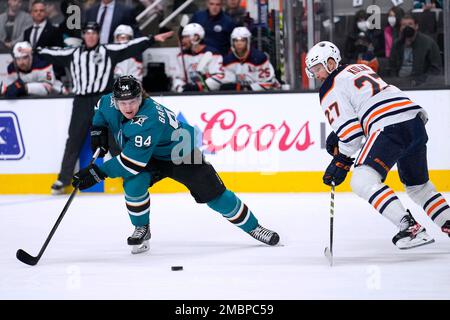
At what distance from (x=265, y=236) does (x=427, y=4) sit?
10.5 feet

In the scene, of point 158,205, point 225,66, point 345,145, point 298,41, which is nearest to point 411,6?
point 298,41

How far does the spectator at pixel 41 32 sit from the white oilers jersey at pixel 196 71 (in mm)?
1142

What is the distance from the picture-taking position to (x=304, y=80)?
740cm

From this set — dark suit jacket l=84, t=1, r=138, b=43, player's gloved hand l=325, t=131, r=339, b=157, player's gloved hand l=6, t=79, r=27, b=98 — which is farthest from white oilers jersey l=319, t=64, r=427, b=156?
player's gloved hand l=6, t=79, r=27, b=98

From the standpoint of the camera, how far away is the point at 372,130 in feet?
14.8

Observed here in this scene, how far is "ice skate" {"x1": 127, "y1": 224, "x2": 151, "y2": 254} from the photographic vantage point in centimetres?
484

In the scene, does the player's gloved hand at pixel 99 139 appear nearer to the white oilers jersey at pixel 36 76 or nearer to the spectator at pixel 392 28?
the white oilers jersey at pixel 36 76

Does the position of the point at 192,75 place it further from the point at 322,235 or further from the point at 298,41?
the point at 322,235

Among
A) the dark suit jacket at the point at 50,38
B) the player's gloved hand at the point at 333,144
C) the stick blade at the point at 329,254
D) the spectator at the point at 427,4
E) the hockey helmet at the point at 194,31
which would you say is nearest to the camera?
the stick blade at the point at 329,254

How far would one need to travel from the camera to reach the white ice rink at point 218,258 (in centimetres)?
381

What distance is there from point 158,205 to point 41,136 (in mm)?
1456

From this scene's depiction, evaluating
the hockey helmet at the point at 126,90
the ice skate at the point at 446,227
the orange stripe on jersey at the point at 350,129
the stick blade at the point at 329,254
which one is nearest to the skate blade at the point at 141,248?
the hockey helmet at the point at 126,90

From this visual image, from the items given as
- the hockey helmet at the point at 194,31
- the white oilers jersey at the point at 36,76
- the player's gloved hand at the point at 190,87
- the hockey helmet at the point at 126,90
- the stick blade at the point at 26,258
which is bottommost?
the player's gloved hand at the point at 190,87

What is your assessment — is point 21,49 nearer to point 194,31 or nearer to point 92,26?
point 92,26
